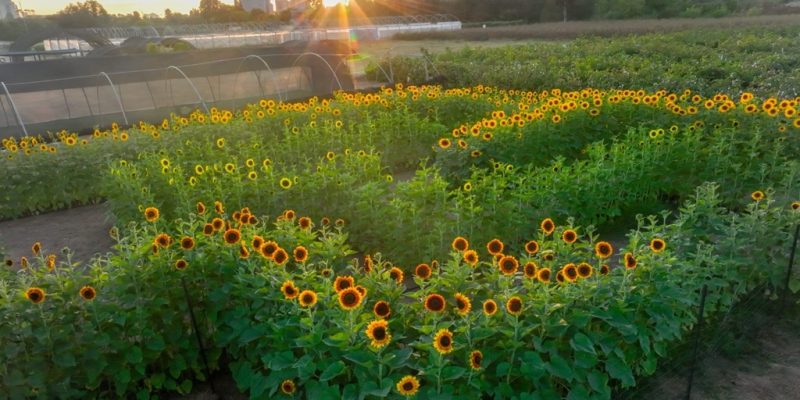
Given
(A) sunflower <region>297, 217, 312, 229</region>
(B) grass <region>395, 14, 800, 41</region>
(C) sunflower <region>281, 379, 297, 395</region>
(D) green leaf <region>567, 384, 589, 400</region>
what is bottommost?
(D) green leaf <region>567, 384, 589, 400</region>

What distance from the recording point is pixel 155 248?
3531 millimetres

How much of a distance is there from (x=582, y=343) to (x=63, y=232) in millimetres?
6447

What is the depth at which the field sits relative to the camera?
2.78m

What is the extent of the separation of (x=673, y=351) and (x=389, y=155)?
221 inches

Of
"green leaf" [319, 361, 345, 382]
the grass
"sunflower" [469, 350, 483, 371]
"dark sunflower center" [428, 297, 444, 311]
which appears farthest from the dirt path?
the grass

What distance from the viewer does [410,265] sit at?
200 inches

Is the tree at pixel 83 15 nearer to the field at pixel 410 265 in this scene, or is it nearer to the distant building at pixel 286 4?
the distant building at pixel 286 4

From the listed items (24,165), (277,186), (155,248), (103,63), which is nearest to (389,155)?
(277,186)

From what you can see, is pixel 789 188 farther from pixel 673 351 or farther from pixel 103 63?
pixel 103 63

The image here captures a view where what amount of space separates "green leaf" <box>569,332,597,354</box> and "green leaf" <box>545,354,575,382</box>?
0.30 ft

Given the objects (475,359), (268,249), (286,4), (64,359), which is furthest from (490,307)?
(286,4)

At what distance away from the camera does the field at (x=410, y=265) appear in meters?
2.78

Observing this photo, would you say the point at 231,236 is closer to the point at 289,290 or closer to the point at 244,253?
the point at 244,253

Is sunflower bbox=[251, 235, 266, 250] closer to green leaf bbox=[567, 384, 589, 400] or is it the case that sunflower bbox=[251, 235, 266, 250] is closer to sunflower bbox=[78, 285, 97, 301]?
sunflower bbox=[78, 285, 97, 301]
